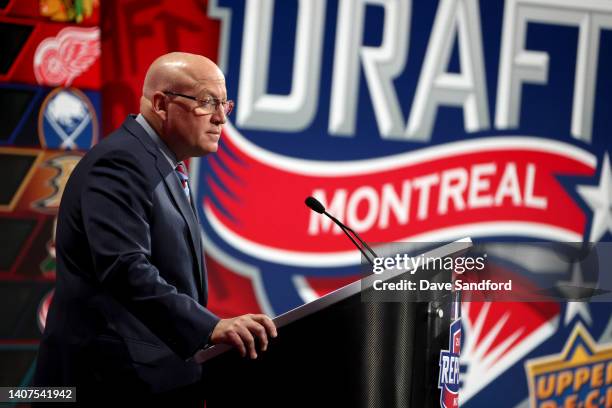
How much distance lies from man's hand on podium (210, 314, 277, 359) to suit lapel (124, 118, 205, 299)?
31 centimetres

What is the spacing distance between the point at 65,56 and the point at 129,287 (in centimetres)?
237

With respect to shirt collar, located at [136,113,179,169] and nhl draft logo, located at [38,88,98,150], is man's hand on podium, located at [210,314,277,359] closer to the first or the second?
shirt collar, located at [136,113,179,169]

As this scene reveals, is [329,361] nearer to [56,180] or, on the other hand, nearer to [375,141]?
[56,180]

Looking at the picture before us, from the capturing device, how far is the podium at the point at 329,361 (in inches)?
65.8

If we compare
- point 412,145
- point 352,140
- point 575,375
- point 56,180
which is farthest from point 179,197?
point 575,375

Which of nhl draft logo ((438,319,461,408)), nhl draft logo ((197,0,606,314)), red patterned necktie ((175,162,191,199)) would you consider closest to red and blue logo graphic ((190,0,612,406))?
nhl draft logo ((197,0,606,314))

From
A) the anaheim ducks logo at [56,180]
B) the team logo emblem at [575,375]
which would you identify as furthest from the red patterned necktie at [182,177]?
the team logo emblem at [575,375]

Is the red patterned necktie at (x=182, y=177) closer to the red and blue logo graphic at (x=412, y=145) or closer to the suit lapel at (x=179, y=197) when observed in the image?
the suit lapel at (x=179, y=197)

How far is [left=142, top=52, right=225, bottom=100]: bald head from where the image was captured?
79.8 inches

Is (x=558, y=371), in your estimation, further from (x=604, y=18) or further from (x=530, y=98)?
(x=604, y=18)

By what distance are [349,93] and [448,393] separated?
253 centimetres

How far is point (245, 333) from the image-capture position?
159 cm

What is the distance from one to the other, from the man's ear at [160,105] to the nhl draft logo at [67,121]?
6.14 feet

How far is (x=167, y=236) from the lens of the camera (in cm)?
183
